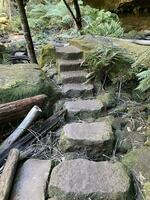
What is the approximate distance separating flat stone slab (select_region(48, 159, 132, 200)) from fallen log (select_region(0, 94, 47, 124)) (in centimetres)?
95

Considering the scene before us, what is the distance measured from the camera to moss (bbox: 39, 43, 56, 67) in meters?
5.21

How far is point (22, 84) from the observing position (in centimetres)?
412

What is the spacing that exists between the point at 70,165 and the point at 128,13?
859 centimetres

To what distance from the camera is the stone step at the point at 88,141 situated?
3311mm

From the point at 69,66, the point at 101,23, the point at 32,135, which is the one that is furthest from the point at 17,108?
the point at 101,23

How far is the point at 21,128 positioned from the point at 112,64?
1.51m

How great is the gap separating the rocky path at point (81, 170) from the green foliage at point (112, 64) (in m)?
0.54

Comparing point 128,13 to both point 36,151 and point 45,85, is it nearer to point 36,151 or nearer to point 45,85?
point 45,85

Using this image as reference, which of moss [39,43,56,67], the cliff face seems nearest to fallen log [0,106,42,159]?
moss [39,43,56,67]

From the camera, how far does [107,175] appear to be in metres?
2.91

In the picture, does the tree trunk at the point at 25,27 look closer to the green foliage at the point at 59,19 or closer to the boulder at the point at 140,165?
the boulder at the point at 140,165

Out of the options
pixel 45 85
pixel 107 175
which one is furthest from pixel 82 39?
pixel 107 175

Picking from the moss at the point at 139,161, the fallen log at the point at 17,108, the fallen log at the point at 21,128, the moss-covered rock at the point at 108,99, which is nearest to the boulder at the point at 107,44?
the moss-covered rock at the point at 108,99

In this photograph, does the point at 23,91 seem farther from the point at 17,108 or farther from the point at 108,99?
the point at 108,99
